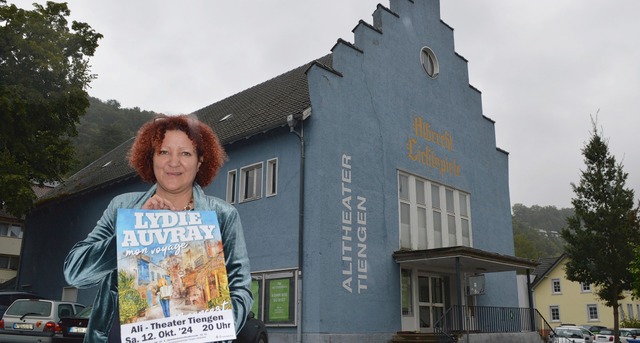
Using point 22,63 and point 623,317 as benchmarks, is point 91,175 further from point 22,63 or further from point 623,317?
point 623,317

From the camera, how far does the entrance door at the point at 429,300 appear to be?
17.4 m

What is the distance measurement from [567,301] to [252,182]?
39.9m

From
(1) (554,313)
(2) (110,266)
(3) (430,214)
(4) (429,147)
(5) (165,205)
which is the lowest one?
(1) (554,313)

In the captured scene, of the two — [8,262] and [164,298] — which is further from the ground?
[8,262]

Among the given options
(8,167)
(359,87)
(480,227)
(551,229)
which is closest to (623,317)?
(480,227)

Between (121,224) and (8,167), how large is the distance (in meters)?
17.3

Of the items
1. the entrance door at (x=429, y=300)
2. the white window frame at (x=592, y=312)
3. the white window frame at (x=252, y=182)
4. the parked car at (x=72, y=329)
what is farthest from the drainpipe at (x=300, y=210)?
the white window frame at (x=592, y=312)

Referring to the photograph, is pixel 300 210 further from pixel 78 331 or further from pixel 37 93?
pixel 37 93

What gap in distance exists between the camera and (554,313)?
48.8 meters

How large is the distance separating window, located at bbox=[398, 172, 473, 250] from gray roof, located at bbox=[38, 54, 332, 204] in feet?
13.9

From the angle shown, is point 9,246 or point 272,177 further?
point 9,246

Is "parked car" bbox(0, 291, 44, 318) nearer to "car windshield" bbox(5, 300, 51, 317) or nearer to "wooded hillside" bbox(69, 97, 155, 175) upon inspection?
"car windshield" bbox(5, 300, 51, 317)

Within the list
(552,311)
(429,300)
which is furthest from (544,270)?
(429,300)

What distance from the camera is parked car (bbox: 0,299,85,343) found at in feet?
40.4
